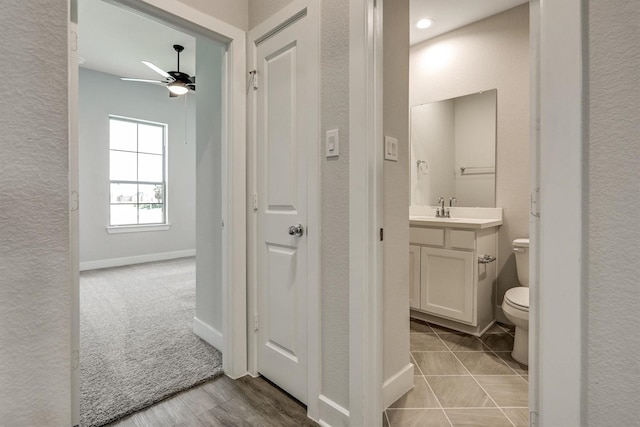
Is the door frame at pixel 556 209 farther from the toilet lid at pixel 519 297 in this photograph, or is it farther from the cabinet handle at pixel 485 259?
the cabinet handle at pixel 485 259

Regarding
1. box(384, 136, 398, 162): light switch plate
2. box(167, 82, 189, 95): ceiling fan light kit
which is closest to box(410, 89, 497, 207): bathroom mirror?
box(384, 136, 398, 162): light switch plate

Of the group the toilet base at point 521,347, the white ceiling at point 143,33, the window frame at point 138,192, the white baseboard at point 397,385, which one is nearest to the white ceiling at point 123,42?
the white ceiling at point 143,33

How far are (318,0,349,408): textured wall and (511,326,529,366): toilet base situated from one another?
1373mm

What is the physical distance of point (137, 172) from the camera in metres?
5.14

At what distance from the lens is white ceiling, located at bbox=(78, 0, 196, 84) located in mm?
3066

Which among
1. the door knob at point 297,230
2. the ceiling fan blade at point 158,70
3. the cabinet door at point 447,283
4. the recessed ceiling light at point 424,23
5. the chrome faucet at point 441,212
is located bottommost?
the cabinet door at point 447,283

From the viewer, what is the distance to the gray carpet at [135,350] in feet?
5.24

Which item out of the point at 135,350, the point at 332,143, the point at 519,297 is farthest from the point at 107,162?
the point at 519,297

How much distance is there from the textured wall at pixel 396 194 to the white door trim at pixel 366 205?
0.26m

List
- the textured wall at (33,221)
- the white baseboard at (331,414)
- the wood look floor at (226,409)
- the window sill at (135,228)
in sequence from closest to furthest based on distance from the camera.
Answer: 1. the textured wall at (33,221)
2. the white baseboard at (331,414)
3. the wood look floor at (226,409)
4. the window sill at (135,228)

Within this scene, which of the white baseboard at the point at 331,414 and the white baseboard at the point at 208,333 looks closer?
the white baseboard at the point at 331,414

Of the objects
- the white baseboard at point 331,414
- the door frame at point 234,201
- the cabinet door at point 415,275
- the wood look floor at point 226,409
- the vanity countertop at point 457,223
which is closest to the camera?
the white baseboard at point 331,414

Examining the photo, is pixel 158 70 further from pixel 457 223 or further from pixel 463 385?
pixel 463 385

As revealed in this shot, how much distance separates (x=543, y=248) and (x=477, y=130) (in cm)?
226
